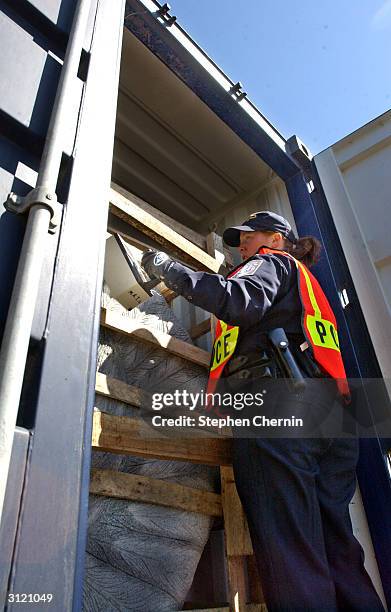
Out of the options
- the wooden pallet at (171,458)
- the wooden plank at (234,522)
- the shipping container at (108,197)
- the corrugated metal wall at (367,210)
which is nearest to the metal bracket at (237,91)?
the shipping container at (108,197)

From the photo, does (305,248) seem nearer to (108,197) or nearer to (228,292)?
(228,292)

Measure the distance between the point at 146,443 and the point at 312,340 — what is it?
899 millimetres

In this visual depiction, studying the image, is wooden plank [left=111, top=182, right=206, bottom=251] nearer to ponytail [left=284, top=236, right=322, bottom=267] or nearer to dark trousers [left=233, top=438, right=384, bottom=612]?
ponytail [left=284, top=236, right=322, bottom=267]

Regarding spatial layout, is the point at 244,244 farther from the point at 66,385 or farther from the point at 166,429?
the point at 66,385

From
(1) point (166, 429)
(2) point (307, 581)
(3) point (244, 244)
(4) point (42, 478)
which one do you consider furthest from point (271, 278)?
(4) point (42, 478)

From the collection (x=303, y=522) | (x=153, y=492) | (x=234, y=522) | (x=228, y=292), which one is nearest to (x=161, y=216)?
(x=228, y=292)

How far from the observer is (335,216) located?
10.7 feet

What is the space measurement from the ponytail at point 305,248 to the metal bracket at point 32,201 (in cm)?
201

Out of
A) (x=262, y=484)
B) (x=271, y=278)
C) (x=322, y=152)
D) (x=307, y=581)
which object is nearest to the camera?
(x=307, y=581)

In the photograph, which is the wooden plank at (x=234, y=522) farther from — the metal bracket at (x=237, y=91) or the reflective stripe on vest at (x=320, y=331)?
the metal bracket at (x=237, y=91)

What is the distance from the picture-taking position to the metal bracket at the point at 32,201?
1104mm

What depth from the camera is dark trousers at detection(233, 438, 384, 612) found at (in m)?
1.74

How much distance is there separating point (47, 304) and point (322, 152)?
2.99 m

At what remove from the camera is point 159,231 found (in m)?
2.81
